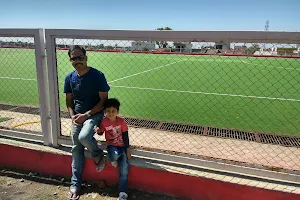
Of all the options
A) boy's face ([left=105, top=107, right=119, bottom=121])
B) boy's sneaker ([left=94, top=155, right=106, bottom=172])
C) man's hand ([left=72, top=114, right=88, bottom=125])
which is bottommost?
boy's sneaker ([left=94, top=155, right=106, bottom=172])

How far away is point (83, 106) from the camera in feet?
11.5

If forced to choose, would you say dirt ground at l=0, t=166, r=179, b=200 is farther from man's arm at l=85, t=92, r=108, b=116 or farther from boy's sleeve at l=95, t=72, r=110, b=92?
boy's sleeve at l=95, t=72, r=110, b=92

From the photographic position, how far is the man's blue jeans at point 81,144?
3.31 meters

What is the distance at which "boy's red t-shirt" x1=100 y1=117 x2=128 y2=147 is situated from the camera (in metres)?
3.40

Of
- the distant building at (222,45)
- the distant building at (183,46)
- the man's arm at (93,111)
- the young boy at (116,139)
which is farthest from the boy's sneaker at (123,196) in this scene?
the distant building at (222,45)

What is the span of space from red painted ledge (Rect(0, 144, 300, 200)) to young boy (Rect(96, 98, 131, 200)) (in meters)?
0.16

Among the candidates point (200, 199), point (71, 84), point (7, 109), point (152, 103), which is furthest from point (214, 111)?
point (7, 109)

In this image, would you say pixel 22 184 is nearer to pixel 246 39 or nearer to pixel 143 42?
pixel 143 42

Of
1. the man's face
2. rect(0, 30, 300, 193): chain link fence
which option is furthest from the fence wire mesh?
the man's face

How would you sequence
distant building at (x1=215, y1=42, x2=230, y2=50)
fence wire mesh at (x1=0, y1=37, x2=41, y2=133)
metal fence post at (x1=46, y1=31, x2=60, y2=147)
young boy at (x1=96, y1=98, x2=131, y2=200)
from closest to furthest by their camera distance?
distant building at (x1=215, y1=42, x2=230, y2=50)
young boy at (x1=96, y1=98, x2=131, y2=200)
metal fence post at (x1=46, y1=31, x2=60, y2=147)
fence wire mesh at (x1=0, y1=37, x2=41, y2=133)

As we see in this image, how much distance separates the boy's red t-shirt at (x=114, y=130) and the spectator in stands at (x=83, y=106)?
129 mm

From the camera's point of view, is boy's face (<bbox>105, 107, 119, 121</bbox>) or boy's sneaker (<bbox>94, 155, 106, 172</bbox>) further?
boy's sneaker (<bbox>94, 155, 106, 172</bbox>)

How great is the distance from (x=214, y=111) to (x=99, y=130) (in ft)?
13.6

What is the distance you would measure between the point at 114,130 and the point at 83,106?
1.66 feet
